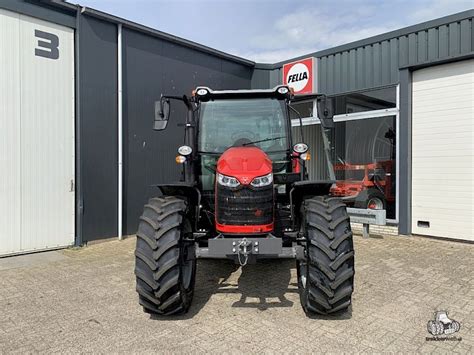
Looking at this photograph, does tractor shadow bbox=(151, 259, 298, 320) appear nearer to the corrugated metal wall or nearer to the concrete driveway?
the concrete driveway

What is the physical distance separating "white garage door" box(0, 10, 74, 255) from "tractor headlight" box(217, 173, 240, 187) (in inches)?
175

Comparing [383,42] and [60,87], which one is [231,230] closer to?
[60,87]

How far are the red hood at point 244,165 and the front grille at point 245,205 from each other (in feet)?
0.43

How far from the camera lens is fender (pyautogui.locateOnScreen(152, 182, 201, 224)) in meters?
4.29

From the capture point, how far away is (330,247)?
3535mm

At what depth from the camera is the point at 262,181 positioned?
3.86 meters

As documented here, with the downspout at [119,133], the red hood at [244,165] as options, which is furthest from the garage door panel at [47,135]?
the red hood at [244,165]

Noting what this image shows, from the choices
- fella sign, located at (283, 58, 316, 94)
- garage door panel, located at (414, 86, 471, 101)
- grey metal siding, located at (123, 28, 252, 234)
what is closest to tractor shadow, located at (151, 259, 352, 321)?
grey metal siding, located at (123, 28, 252, 234)

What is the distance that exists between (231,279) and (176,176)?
4363 mm

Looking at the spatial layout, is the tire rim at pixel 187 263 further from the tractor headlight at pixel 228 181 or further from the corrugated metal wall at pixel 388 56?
the corrugated metal wall at pixel 388 56

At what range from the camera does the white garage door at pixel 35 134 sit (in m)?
6.47

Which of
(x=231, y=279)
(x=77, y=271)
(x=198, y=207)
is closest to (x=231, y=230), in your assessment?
(x=198, y=207)

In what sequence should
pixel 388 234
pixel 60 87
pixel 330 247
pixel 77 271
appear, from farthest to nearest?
pixel 388 234
pixel 60 87
pixel 77 271
pixel 330 247

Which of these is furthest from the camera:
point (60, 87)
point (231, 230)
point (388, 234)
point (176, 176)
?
point (176, 176)
